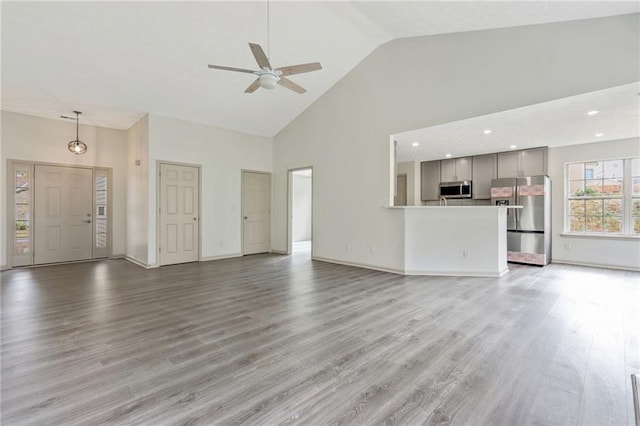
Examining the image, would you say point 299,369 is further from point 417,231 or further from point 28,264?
point 28,264

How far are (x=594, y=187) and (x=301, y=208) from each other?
26.1 ft

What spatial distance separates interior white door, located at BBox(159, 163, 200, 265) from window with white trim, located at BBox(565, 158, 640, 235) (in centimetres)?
796

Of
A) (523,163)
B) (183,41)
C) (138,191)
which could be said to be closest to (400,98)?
(523,163)

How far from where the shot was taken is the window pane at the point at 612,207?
5771 millimetres

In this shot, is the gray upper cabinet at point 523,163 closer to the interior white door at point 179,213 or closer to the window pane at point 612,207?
the window pane at point 612,207

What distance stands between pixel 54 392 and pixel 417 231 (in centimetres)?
479

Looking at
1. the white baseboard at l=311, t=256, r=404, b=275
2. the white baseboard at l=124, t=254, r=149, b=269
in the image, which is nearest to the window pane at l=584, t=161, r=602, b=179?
the white baseboard at l=311, t=256, r=404, b=275

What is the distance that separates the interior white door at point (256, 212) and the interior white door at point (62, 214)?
334 centimetres

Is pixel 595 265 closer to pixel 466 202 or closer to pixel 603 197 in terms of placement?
pixel 603 197

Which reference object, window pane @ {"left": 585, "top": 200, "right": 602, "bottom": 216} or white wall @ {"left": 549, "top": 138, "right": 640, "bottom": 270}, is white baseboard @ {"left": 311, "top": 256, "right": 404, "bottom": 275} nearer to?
white wall @ {"left": 549, "top": 138, "right": 640, "bottom": 270}

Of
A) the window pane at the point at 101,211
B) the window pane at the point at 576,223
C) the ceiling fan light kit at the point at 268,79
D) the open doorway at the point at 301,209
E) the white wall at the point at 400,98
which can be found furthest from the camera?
the open doorway at the point at 301,209

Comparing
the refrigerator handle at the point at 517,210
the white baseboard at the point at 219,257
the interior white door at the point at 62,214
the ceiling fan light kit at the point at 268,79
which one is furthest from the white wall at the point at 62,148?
the refrigerator handle at the point at 517,210

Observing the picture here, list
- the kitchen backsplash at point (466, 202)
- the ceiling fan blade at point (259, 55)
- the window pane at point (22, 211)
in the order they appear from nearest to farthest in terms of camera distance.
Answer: the ceiling fan blade at point (259, 55), the window pane at point (22, 211), the kitchen backsplash at point (466, 202)

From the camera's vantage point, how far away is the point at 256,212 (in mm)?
7430
